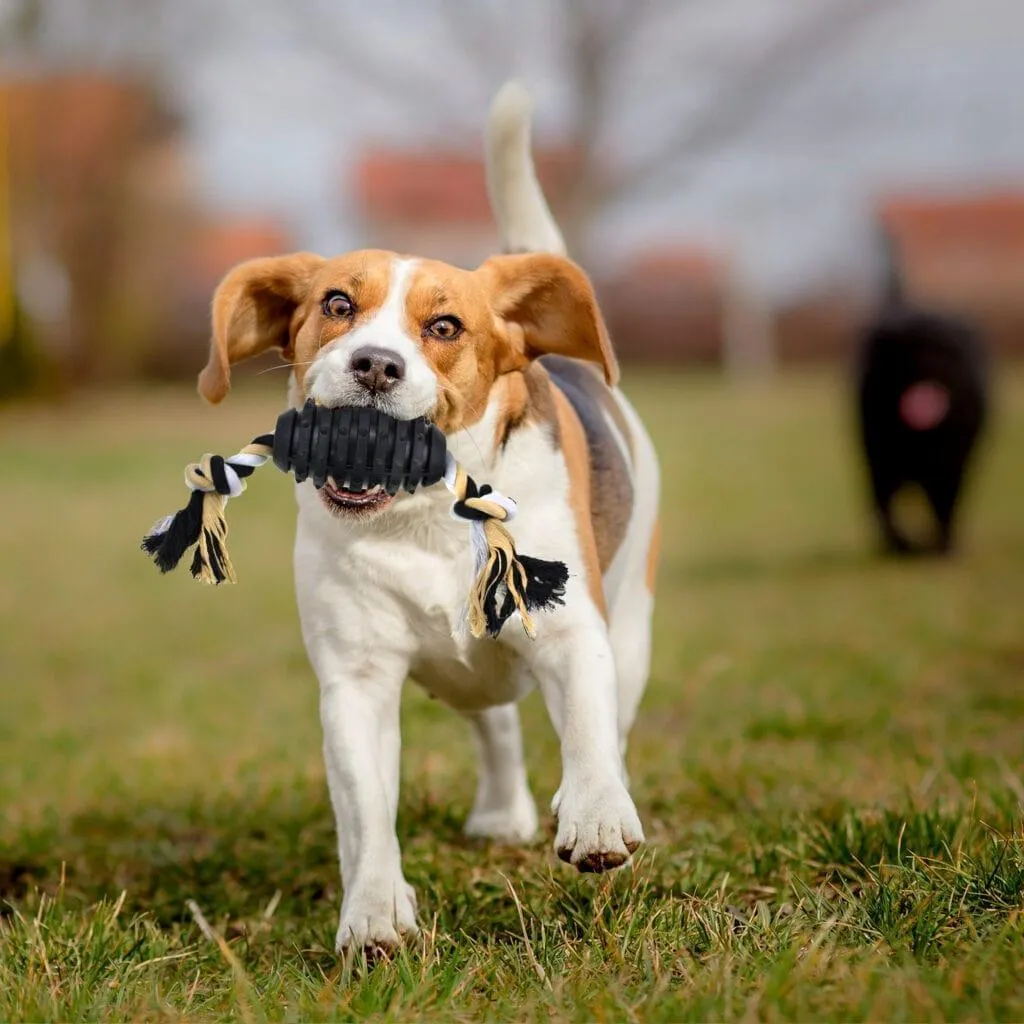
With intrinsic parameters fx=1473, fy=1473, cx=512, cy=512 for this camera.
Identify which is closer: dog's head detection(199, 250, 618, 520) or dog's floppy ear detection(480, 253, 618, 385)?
dog's head detection(199, 250, 618, 520)

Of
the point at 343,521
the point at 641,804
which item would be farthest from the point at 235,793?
the point at 343,521

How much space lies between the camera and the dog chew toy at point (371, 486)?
2.84 m

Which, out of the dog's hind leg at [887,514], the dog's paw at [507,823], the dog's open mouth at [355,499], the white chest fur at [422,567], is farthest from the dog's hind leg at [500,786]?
the dog's hind leg at [887,514]

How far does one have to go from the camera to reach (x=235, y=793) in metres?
4.55

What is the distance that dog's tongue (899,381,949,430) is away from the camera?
952 cm

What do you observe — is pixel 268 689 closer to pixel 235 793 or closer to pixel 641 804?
pixel 235 793

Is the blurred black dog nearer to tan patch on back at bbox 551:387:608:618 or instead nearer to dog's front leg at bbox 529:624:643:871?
tan patch on back at bbox 551:387:608:618

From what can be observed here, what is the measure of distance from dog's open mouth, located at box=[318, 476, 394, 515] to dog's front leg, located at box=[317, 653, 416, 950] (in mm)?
353

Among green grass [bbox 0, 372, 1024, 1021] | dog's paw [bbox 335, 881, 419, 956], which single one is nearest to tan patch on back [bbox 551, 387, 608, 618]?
green grass [bbox 0, 372, 1024, 1021]

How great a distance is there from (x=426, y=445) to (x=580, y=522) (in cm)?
50

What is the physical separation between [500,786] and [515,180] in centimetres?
163

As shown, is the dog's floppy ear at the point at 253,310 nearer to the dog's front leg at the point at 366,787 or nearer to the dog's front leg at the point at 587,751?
the dog's front leg at the point at 366,787

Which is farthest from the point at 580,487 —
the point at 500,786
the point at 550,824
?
the point at 550,824

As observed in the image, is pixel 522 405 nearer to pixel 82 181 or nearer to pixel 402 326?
pixel 402 326
